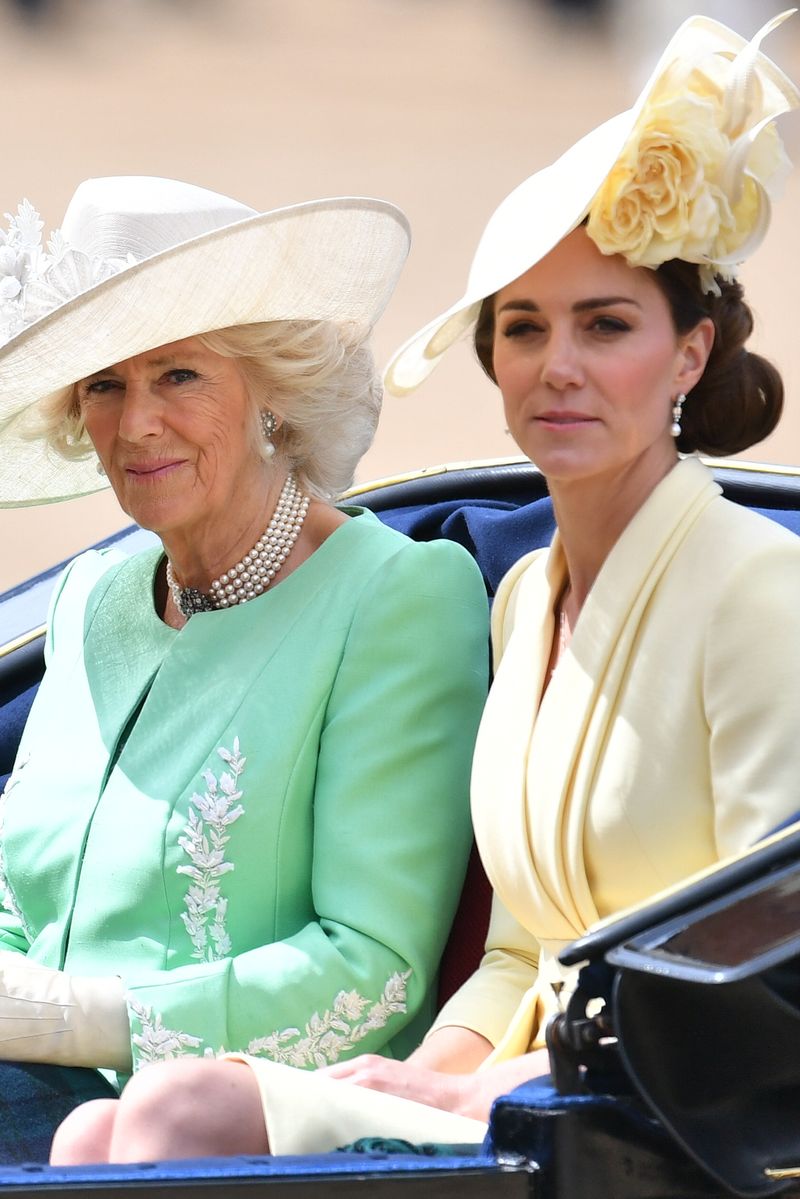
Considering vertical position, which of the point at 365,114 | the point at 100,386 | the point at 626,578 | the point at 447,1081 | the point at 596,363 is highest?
the point at 365,114

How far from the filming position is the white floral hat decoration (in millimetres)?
1707

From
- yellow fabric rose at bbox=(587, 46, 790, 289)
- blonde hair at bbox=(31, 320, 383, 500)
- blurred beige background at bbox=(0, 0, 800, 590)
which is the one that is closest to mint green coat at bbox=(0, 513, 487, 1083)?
blonde hair at bbox=(31, 320, 383, 500)

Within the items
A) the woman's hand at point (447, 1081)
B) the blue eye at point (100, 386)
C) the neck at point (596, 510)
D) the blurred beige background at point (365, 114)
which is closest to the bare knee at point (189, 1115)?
the woman's hand at point (447, 1081)

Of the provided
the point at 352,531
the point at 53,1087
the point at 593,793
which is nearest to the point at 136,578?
the point at 352,531

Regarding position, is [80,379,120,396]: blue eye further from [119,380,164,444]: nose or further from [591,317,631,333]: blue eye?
[591,317,631,333]: blue eye

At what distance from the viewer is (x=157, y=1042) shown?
6.42ft

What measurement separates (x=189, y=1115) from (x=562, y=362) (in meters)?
0.77

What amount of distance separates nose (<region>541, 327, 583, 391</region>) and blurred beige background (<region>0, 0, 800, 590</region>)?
4783 millimetres

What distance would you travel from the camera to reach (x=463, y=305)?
1.88 m

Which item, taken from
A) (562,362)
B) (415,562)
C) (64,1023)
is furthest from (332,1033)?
(562,362)

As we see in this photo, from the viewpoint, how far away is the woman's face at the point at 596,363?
1750 millimetres

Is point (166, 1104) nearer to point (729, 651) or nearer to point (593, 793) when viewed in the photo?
point (593, 793)

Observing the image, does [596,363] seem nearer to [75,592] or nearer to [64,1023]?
[64,1023]

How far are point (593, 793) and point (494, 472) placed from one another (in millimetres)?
1113
